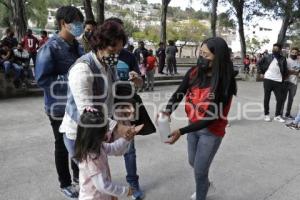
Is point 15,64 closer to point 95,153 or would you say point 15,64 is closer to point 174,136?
point 174,136

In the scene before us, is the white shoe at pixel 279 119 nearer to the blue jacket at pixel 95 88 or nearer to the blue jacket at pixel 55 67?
the blue jacket at pixel 55 67

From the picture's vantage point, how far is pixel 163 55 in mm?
16641

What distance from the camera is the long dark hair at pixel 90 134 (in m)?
2.39

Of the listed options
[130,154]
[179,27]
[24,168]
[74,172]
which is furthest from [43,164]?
[179,27]

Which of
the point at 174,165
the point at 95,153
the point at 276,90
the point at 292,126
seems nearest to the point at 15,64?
the point at 174,165

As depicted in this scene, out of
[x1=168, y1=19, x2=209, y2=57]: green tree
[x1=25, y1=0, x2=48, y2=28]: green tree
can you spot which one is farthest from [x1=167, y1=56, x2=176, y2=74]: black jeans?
[x1=168, y1=19, x2=209, y2=57]: green tree

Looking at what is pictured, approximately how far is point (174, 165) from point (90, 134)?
2.83 metres

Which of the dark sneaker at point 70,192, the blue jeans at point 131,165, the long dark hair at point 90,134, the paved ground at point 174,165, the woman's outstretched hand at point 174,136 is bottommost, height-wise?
the paved ground at point 174,165

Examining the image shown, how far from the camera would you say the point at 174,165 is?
16.7 feet

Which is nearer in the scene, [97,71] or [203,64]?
[97,71]

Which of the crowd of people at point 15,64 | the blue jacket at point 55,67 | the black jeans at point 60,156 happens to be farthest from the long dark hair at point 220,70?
the crowd of people at point 15,64

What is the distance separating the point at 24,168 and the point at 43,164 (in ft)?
0.81

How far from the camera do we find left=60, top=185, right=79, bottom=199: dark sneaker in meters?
3.91

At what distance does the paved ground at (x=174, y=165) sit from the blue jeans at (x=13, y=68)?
91.7 inches
